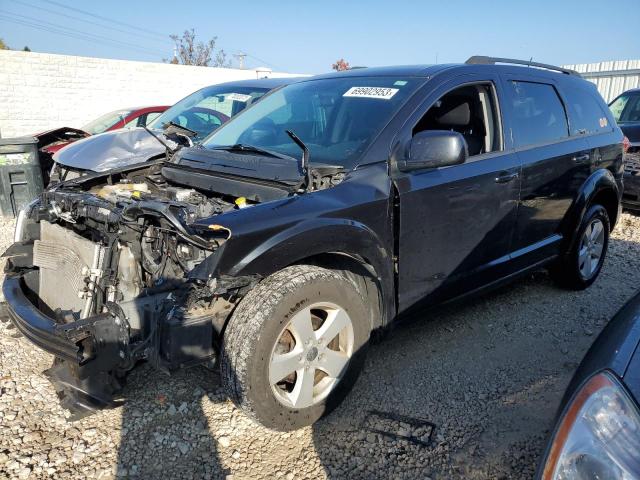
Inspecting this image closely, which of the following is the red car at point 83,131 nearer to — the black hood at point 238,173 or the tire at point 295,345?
the black hood at point 238,173

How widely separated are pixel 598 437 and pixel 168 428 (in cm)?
216

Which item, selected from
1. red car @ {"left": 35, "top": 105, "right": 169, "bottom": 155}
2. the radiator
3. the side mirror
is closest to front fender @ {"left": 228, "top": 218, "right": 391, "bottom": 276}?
the side mirror

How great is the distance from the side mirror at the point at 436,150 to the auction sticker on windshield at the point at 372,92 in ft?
1.55

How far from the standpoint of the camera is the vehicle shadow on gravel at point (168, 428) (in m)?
2.42

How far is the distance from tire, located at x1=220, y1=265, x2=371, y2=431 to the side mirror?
0.77 meters

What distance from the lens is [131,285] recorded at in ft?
Answer: 8.41

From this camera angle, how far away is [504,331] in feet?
12.5

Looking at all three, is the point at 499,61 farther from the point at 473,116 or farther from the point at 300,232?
the point at 300,232

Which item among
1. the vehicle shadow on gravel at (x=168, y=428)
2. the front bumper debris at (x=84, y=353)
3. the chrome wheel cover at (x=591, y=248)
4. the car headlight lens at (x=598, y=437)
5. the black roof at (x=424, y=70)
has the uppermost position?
the black roof at (x=424, y=70)

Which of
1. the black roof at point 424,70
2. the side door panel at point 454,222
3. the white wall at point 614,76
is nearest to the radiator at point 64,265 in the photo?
the side door panel at point 454,222

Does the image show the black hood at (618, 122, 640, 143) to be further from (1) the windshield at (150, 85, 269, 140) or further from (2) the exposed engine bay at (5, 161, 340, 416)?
(2) the exposed engine bay at (5, 161, 340, 416)

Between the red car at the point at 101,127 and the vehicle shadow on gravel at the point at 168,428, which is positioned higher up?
the red car at the point at 101,127

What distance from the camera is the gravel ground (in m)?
2.42

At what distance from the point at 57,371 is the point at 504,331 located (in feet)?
9.86
